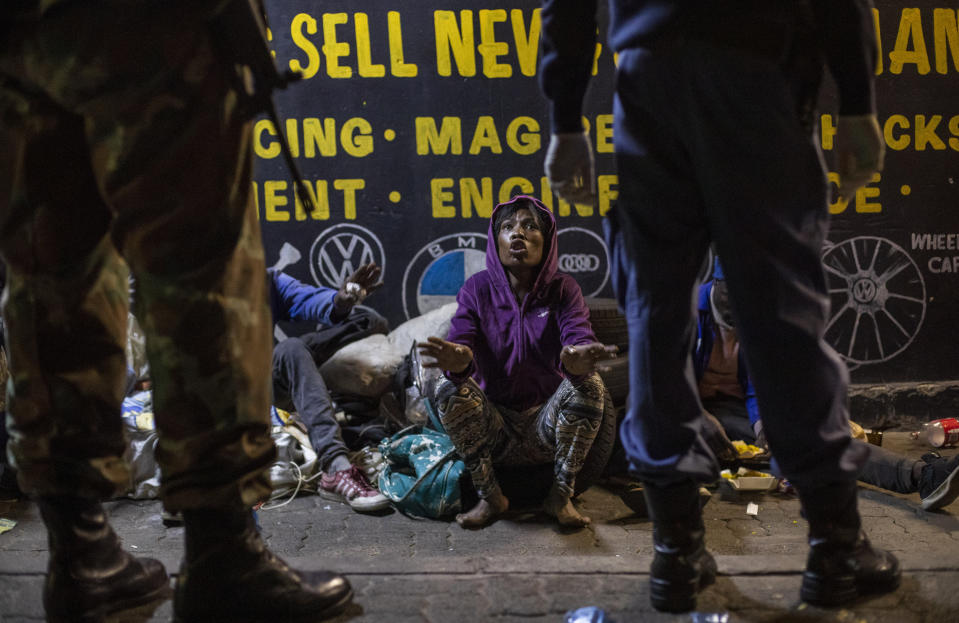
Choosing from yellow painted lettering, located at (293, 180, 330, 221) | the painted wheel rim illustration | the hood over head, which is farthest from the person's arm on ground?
the painted wheel rim illustration

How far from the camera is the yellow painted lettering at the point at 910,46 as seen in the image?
5078 millimetres

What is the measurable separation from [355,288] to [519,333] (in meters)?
1.11

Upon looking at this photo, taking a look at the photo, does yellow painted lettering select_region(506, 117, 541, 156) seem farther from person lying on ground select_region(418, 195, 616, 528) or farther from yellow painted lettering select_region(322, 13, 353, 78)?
person lying on ground select_region(418, 195, 616, 528)

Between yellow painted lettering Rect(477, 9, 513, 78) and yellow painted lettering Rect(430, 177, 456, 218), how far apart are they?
2.58 feet

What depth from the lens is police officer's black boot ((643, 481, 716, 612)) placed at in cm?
170

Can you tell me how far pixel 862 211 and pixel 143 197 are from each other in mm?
5012

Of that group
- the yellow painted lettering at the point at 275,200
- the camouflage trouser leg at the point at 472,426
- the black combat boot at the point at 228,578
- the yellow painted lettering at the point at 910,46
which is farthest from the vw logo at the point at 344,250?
the yellow painted lettering at the point at 910,46

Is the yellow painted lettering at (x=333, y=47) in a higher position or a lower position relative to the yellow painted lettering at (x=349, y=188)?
higher

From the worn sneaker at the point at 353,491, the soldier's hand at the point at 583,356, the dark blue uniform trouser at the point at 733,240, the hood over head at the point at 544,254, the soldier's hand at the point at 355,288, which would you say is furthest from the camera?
the soldier's hand at the point at 355,288

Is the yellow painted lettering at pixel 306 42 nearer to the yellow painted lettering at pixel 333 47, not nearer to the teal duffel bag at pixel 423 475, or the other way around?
the yellow painted lettering at pixel 333 47

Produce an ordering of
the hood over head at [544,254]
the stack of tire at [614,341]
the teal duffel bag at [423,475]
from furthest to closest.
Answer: the stack of tire at [614,341], the hood over head at [544,254], the teal duffel bag at [423,475]

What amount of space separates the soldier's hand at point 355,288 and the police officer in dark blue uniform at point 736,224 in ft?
8.62

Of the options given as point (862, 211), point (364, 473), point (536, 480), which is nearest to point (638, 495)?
point (536, 480)

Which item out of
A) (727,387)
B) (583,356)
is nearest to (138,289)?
(583,356)
